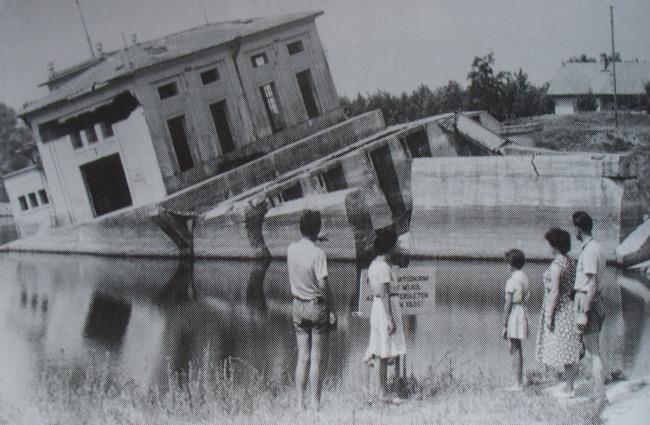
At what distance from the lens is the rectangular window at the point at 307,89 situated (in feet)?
42.7

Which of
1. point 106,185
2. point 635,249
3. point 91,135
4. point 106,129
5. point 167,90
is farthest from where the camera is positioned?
point 91,135

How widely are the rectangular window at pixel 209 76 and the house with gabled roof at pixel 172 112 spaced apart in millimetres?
21

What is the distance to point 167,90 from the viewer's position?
632 inches

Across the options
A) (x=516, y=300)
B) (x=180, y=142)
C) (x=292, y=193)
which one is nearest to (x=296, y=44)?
(x=292, y=193)

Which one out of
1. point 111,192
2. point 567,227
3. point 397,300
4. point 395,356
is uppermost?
point 111,192

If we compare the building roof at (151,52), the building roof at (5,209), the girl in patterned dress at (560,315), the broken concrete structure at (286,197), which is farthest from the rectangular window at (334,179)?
the girl in patterned dress at (560,315)

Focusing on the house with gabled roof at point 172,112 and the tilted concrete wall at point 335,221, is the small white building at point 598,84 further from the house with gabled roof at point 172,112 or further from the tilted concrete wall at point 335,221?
the tilted concrete wall at point 335,221

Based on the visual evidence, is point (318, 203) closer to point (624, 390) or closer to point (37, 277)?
point (37, 277)

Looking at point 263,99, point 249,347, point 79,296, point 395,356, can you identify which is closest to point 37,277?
point 79,296

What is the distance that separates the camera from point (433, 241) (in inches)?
566

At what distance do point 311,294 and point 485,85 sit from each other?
6.47 metres

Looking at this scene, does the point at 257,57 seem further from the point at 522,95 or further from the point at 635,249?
the point at 635,249

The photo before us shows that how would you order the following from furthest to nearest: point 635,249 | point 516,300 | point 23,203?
point 23,203
point 635,249
point 516,300

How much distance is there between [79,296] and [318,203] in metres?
4.87
